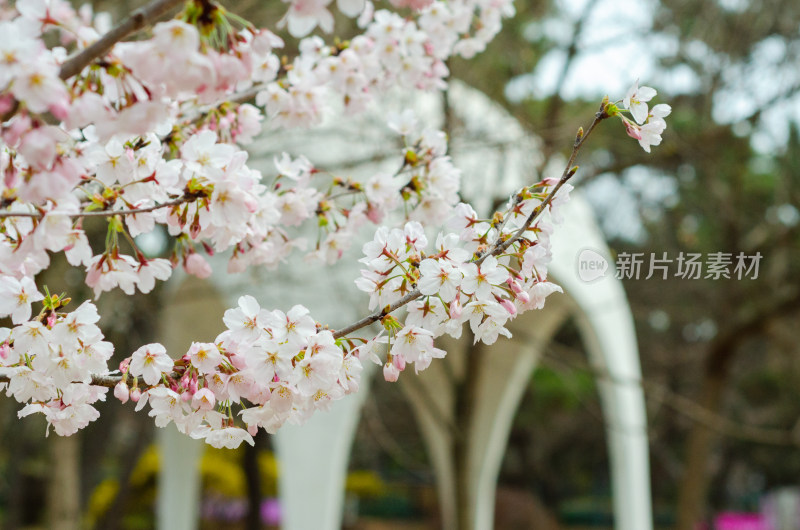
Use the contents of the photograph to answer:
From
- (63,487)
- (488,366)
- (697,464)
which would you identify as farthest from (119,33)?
(697,464)

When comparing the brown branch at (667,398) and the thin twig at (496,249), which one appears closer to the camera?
the thin twig at (496,249)

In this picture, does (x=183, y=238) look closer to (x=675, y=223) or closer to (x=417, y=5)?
(x=417, y=5)

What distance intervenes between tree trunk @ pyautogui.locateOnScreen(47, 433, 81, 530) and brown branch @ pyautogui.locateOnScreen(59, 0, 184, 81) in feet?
18.0

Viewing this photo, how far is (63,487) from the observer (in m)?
5.84

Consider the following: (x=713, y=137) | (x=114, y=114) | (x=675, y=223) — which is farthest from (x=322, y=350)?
(x=675, y=223)

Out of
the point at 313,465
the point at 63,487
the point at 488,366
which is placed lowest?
the point at 313,465

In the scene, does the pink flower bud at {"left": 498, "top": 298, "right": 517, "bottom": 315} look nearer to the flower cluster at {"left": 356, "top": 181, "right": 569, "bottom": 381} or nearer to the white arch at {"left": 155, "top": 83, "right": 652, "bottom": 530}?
the flower cluster at {"left": 356, "top": 181, "right": 569, "bottom": 381}

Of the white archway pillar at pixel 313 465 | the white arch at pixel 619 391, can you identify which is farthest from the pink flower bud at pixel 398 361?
the white arch at pixel 619 391

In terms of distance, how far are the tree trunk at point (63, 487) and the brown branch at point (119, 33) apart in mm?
5474

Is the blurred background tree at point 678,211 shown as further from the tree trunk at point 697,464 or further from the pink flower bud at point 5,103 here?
the pink flower bud at point 5,103

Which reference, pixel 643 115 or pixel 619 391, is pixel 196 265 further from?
pixel 619 391

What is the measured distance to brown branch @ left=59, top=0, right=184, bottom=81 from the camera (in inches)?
32.6

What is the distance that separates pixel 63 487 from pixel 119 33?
5.74 meters

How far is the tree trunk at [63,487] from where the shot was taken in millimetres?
5719
